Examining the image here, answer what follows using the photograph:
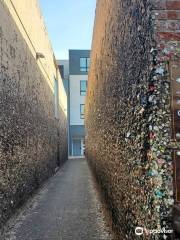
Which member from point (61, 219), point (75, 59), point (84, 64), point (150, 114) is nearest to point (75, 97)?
point (84, 64)

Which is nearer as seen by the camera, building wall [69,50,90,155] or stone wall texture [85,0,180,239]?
stone wall texture [85,0,180,239]

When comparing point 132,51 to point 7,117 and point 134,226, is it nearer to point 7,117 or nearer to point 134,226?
point 134,226

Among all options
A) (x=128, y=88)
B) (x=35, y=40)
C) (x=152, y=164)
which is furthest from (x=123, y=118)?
(x=35, y=40)

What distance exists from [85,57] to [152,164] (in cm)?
3495

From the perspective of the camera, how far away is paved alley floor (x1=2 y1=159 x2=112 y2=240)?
505 centimetres

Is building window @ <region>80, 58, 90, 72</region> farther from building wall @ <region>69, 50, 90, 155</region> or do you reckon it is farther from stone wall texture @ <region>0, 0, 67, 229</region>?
stone wall texture @ <region>0, 0, 67, 229</region>

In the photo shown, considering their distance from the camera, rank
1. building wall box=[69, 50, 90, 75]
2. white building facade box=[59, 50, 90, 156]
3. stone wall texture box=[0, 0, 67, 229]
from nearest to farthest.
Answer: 1. stone wall texture box=[0, 0, 67, 229]
2. white building facade box=[59, 50, 90, 156]
3. building wall box=[69, 50, 90, 75]

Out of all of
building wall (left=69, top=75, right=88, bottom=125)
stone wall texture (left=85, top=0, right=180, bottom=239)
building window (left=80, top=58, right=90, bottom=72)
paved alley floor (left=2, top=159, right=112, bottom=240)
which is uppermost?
building window (left=80, top=58, right=90, bottom=72)

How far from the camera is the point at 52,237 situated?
495cm

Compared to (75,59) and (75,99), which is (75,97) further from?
(75,59)

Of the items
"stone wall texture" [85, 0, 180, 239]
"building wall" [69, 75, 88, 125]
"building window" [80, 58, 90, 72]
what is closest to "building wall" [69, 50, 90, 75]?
"building window" [80, 58, 90, 72]

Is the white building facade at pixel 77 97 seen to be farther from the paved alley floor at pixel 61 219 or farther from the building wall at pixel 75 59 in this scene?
the paved alley floor at pixel 61 219

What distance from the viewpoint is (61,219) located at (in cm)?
602

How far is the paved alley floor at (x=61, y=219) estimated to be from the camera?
5.05 m
